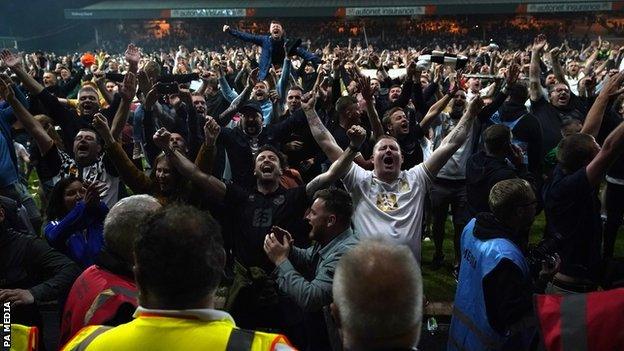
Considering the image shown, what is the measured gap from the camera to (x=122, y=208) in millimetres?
2604

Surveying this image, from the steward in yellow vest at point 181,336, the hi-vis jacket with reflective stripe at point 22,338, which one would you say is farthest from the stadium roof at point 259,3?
the steward in yellow vest at point 181,336

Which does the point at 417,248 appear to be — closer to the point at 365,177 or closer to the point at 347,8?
the point at 365,177

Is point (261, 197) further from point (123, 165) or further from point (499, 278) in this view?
point (499, 278)

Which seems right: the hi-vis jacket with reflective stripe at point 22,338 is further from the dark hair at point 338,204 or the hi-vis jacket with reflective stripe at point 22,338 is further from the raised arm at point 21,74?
the raised arm at point 21,74

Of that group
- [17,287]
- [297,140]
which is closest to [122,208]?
[17,287]

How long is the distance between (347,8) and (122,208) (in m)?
42.2

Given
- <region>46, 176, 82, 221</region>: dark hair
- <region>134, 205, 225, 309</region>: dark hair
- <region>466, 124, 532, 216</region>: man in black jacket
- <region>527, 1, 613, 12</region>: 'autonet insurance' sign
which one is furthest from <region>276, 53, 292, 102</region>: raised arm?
<region>527, 1, 613, 12</region>: 'autonet insurance' sign

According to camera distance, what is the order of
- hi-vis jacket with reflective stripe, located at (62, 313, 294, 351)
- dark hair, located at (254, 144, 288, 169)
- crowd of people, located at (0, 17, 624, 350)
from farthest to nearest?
1. dark hair, located at (254, 144, 288, 169)
2. crowd of people, located at (0, 17, 624, 350)
3. hi-vis jacket with reflective stripe, located at (62, 313, 294, 351)

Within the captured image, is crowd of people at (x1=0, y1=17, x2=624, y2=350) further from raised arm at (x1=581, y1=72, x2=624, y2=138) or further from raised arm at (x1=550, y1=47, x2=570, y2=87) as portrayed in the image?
raised arm at (x1=550, y1=47, x2=570, y2=87)

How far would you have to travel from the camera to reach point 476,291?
3059 millimetres

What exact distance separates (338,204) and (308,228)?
→ 916mm

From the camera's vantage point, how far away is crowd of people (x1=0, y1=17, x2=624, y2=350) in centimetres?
177

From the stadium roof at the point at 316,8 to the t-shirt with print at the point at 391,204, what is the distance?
39612 millimetres

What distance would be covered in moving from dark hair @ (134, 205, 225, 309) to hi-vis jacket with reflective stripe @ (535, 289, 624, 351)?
1.34 meters
